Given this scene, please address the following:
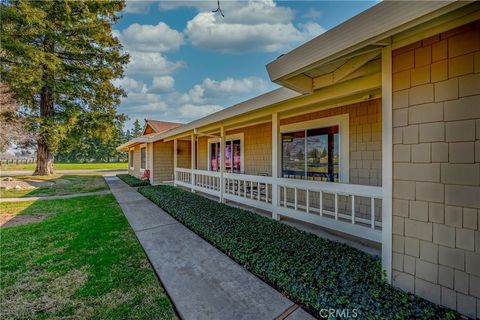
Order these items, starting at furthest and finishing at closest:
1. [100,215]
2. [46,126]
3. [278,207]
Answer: [46,126]
[100,215]
[278,207]

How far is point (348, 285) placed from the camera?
8.06 ft

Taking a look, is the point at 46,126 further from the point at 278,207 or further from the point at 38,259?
the point at 278,207

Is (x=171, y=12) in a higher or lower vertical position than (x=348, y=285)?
higher

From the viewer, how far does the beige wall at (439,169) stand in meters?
1.97

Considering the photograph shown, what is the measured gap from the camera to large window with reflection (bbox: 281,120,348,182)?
5.32 metres

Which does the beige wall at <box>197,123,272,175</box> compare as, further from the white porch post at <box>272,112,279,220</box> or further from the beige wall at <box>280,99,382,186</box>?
the beige wall at <box>280,99,382,186</box>

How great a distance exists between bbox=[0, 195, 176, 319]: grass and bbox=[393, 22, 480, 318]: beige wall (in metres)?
2.67

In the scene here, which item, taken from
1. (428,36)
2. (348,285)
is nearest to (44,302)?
(348,285)

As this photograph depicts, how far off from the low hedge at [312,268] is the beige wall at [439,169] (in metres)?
0.31

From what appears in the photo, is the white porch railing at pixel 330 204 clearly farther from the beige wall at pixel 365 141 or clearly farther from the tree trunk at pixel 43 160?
the tree trunk at pixel 43 160

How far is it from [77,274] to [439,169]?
4.62 metres

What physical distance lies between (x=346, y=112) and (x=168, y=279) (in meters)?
4.86

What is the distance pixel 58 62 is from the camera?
14445mm

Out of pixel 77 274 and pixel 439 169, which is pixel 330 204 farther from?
pixel 77 274
